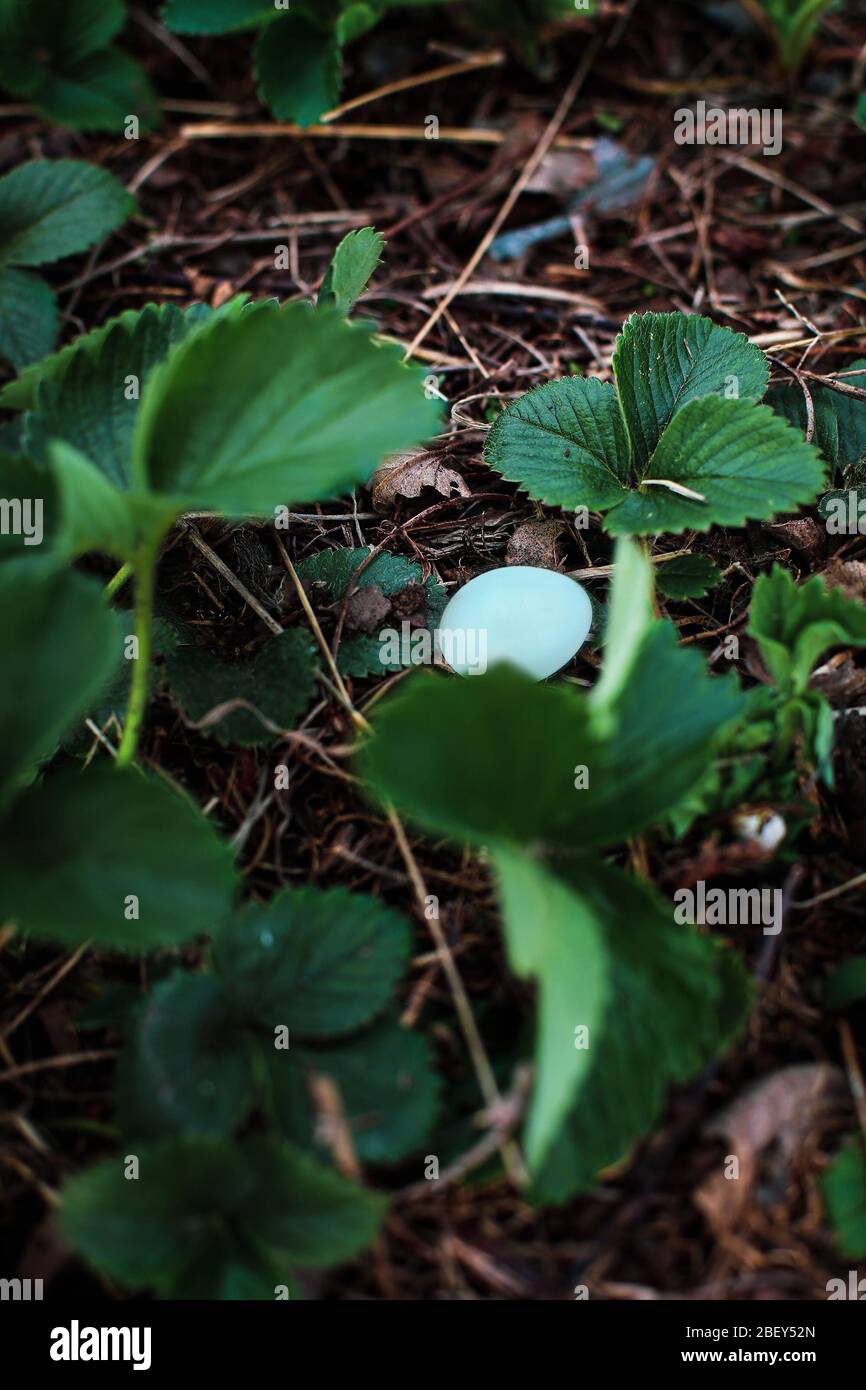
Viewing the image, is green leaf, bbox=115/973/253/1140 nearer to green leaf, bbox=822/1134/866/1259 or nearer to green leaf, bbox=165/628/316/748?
green leaf, bbox=165/628/316/748

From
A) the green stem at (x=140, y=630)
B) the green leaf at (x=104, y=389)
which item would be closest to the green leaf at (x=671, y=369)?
the green leaf at (x=104, y=389)

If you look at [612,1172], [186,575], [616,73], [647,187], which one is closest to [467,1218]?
[612,1172]

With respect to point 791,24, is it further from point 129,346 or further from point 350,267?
point 129,346

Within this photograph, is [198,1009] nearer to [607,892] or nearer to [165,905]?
[165,905]

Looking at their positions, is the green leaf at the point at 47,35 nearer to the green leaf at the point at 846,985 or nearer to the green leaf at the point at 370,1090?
the green leaf at the point at 370,1090

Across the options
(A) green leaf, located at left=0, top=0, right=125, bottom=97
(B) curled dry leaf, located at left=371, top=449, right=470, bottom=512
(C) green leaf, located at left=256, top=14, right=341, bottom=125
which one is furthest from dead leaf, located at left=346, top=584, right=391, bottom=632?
(A) green leaf, located at left=0, top=0, right=125, bottom=97
